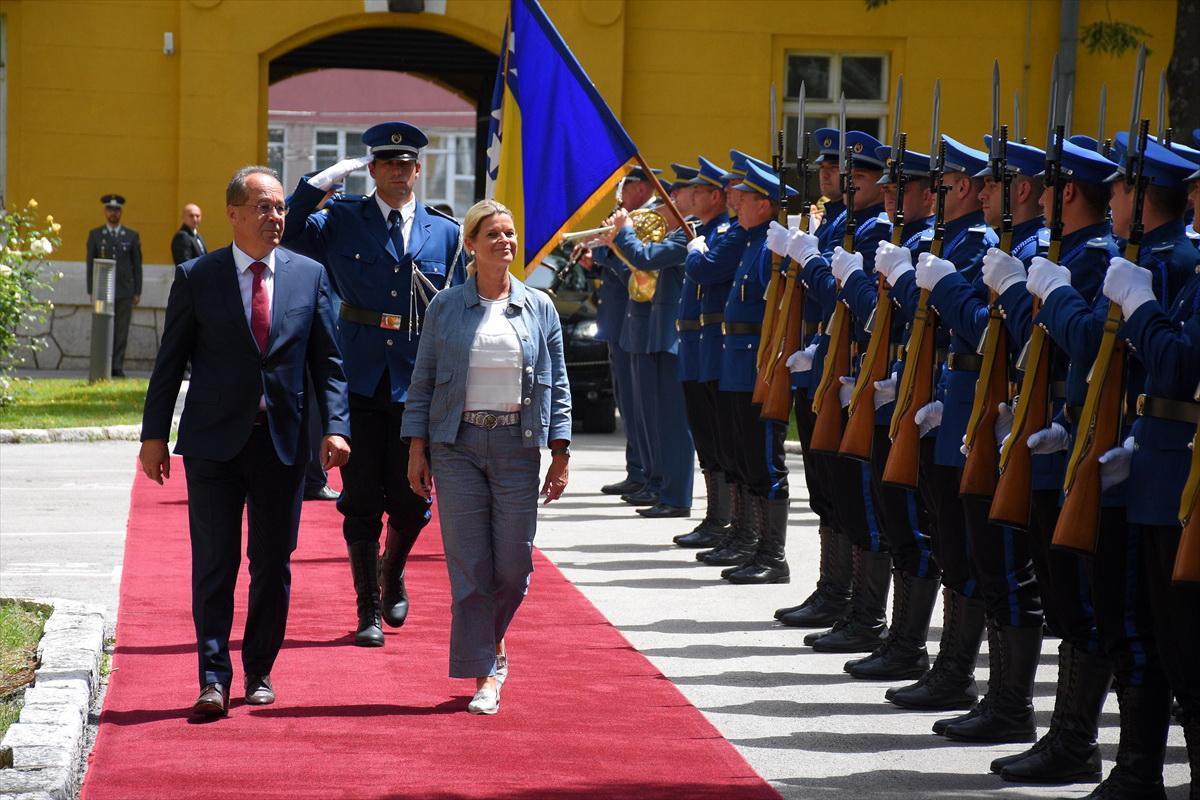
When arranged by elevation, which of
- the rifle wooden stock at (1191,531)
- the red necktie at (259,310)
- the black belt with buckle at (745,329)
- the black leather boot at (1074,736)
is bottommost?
the black leather boot at (1074,736)

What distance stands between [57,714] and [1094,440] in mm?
3354

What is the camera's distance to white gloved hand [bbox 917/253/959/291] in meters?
6.77

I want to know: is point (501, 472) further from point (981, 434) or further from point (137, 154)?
point (137, 154)

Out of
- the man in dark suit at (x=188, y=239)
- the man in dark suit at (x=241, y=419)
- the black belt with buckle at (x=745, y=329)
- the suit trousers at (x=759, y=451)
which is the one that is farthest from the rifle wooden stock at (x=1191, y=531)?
the man in dark suit at (x=188, y=239)

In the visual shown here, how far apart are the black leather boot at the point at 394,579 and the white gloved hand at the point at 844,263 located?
216cm

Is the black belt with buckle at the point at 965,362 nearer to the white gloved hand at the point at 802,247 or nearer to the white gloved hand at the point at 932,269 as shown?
the white gloved hand at the point at 932,269

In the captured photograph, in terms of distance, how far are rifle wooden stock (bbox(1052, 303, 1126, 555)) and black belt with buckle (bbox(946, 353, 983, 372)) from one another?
1.17 metres

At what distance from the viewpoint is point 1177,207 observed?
5.64 meters

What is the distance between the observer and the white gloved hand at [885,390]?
7590 millimetres

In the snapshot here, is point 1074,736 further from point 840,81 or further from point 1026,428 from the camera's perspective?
point 840,81

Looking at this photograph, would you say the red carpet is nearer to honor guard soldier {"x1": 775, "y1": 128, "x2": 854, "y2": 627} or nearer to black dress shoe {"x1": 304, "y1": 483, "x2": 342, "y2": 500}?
honor guard soldier {"x1": 775, "y1": 128, "x2": 854, "y2": 627}

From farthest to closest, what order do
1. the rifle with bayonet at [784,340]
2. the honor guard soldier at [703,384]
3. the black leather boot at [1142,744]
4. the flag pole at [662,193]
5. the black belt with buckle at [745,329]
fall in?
the honor guard soldier at [703,384] → the flag pole at [662,193] → the black belt with buckle at [745,329] → the rifle with bayonet at [784,340] → the black leather boot at [1142,744]

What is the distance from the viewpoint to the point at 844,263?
8.06 m

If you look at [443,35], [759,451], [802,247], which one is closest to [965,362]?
[802,247]
